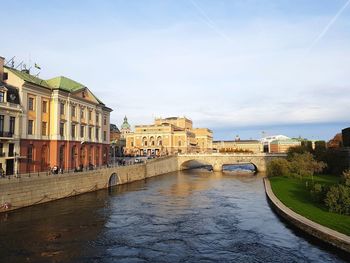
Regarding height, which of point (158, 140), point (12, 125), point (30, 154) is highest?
point (158, 140)

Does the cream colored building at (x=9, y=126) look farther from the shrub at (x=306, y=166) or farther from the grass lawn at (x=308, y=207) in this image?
the shrub at (x=306, y=166)

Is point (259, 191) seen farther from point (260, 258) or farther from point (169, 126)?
point (169, 126)

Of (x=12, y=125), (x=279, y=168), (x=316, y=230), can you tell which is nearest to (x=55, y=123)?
(x=12, y=125)

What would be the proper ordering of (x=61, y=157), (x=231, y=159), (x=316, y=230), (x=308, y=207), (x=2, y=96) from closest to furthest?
1. (x=316, y=230)
2. (x=308, y=207)
3. (x=2, y=96)
4. (x=61, y=157)
5. (x=231, y=159)

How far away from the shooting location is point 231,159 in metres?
114

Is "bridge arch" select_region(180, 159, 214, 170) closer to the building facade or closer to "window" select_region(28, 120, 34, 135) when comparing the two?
the building facade

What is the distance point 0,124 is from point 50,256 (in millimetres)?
28857

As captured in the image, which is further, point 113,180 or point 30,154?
point 113,180

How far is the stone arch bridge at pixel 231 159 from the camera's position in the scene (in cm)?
10879

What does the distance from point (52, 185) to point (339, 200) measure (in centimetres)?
3390

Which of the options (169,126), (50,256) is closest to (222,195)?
(50,256)

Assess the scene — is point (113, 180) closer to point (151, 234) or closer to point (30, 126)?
point (30, 126)

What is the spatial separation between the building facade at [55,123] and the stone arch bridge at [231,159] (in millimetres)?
50078

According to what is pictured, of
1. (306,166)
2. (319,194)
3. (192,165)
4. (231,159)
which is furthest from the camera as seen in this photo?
(192,165)
